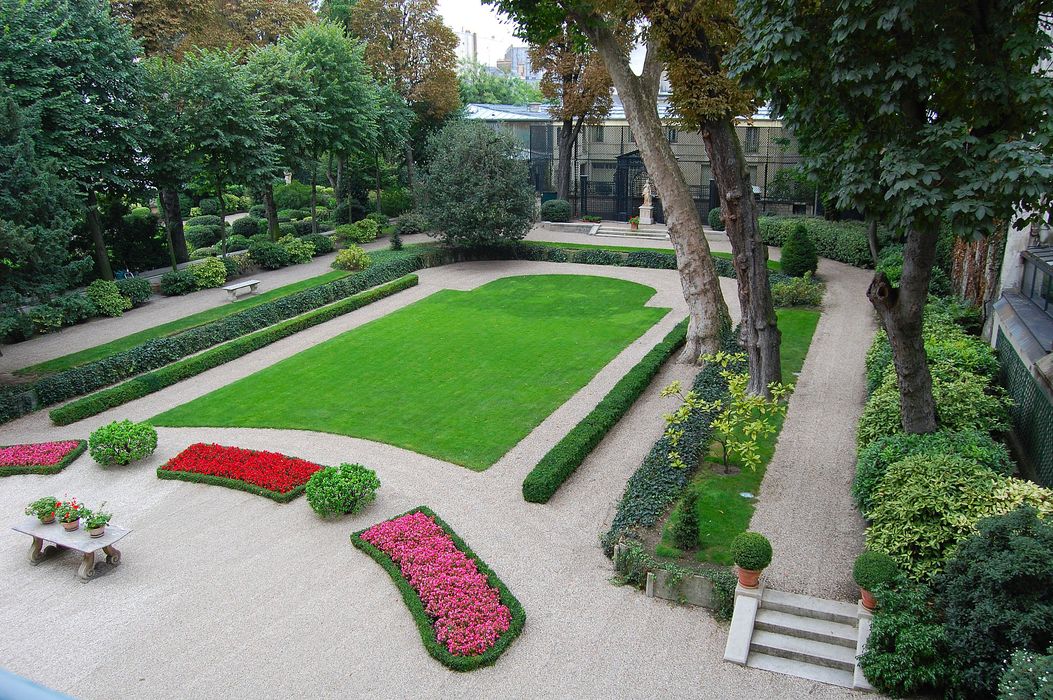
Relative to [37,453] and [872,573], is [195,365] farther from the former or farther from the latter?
[872,573]

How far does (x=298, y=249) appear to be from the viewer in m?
33.3

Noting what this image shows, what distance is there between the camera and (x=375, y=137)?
124 ft

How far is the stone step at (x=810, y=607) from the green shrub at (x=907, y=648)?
0.67 metres

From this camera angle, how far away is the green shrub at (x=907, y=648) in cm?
897

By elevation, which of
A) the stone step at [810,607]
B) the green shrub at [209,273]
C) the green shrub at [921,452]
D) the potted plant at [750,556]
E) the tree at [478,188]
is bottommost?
the stone step at [810,607]

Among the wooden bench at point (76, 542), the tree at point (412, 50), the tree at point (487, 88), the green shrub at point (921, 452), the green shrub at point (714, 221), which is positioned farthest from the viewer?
the tree at point (487, 88)

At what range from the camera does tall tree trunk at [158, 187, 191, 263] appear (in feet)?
101

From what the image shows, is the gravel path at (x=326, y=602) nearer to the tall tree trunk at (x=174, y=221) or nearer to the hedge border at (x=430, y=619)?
the hedge border at (x=430, y=619)

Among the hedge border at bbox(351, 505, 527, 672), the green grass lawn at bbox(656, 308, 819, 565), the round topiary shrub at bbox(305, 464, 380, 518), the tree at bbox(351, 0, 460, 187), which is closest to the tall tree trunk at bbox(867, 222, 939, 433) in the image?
the green grass lawn at bbox(656, 308, 819, 565)

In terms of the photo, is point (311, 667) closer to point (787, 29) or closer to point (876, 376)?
point (787, 29)

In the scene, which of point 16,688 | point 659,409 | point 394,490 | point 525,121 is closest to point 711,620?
point 394,490

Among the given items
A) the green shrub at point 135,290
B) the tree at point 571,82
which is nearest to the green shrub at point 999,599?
the green shrub at point 135,290

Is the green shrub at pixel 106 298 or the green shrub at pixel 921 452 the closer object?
the green shrub at pixel 921 452

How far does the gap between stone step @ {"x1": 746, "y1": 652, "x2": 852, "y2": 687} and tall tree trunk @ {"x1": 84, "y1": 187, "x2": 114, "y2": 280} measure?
25.5m
